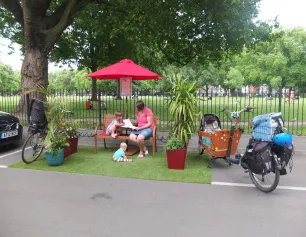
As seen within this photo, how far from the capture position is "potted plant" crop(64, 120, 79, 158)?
6705mm

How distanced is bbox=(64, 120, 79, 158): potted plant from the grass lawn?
0.14 m

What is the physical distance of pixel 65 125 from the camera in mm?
6621

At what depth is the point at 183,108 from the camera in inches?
238

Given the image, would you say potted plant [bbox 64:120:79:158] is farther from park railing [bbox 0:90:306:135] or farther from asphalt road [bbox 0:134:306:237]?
asphalt road [bbox 0:134:306:237]

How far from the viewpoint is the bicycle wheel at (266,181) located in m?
4.55

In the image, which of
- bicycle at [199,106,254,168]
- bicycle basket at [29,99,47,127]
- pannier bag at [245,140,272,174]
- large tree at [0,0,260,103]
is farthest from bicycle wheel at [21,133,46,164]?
large tree at [0,0,260,103]

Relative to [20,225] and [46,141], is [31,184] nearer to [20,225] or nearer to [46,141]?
[46,141]

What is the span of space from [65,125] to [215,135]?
3301 mm

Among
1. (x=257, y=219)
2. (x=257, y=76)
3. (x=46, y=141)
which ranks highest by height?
(x=257, y=76)

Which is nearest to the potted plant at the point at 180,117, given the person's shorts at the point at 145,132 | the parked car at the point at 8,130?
the person's shorts at the point at 145,132

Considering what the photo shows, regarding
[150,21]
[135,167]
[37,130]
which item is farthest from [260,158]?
[150,21]

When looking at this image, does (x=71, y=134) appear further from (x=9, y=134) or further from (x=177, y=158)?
(x=177, y=158)

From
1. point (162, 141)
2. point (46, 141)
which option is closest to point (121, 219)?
point (46, 141)

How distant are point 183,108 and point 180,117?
22cm
